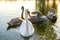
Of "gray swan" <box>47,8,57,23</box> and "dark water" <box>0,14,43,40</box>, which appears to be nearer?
"dark water" <box>0,14,43,40</box>

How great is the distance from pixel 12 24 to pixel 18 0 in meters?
5.93

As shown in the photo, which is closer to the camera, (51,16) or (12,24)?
(12,24)

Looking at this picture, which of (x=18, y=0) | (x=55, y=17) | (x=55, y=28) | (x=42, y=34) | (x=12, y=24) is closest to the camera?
(x=42, y=34)

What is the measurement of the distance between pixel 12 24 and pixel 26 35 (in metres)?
1.79

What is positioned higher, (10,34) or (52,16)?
(52,16)

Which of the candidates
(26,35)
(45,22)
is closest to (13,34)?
(26,35)

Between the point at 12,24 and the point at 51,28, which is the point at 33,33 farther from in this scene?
the point at 12,24

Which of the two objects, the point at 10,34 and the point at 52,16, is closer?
the point at 10,34

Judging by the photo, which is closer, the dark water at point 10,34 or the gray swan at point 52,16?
the dark water at point 10,34

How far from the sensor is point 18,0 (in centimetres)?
1537

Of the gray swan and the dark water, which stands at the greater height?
the gray swan

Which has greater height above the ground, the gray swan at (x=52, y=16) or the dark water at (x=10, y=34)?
the gray swan at (x=52, y=16)

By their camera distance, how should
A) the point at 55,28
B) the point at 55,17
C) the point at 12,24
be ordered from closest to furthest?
the point at 55,28 → the point at 12,24 → the point at 55,17

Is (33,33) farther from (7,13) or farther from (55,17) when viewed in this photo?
(7,13)
